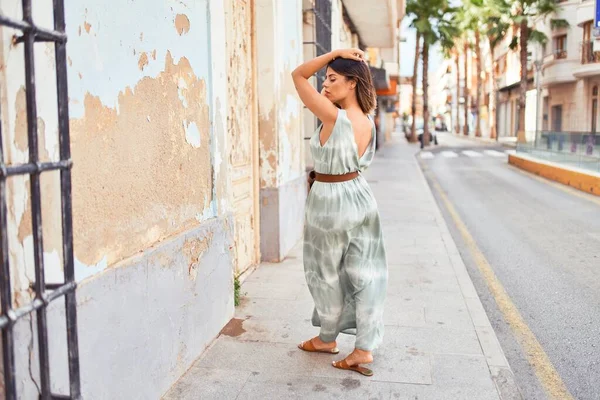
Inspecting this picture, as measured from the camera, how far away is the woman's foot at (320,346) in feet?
13.1

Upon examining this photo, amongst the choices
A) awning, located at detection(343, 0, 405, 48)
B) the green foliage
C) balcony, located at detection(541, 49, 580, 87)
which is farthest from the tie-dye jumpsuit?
balcony, located at detection(541, 49, 580, 87)

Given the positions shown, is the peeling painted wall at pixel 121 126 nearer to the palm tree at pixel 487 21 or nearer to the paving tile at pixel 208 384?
the paving tile at pixel 208 384

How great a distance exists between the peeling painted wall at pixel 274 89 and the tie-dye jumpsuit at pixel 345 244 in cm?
A: 284

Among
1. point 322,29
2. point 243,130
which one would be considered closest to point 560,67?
point 322,29

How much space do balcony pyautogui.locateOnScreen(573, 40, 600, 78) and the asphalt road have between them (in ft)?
69.9

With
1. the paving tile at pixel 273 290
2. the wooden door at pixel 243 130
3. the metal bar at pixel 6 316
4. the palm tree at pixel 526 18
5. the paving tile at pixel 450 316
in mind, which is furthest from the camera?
the palm tree at pixel 526 18

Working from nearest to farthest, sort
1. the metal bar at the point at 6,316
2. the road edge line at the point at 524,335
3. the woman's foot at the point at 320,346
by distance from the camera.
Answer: the metal bar at the point at 6,316, the road edge line at the point at 524,335, the woman's foot at the point at 320,346

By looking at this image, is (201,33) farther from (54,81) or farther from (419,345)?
(419,345)

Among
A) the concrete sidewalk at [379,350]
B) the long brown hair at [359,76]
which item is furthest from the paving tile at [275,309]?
the long brown hair at [359,76]

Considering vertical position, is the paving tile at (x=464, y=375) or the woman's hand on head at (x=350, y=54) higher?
the woman's hand on head at (x=350, y=54)

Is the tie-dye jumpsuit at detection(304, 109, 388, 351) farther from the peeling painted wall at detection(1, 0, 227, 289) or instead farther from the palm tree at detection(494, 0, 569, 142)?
the palm tree at detection(494, 0, 569, 142)

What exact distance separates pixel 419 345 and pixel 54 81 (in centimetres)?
285

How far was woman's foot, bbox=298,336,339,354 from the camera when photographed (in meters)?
3.99

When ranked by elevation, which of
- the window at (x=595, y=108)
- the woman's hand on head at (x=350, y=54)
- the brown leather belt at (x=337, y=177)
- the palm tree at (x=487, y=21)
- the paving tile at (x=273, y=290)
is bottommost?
the paving tile at (x=273, y=290)
